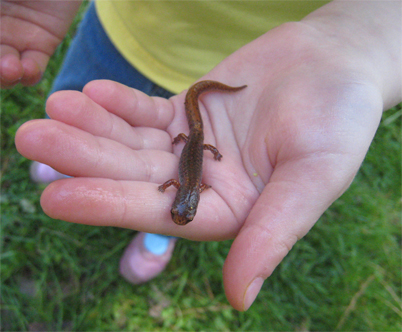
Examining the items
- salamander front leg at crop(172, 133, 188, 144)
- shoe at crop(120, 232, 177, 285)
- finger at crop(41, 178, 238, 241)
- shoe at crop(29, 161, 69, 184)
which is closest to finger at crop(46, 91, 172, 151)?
salamander front leg at crop(172, 133, 188, 144)

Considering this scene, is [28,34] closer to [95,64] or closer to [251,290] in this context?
[95,64]

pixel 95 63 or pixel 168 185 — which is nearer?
pixel 168 185

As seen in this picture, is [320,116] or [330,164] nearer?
[330,164]

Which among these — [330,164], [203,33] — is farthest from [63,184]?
[203,33]

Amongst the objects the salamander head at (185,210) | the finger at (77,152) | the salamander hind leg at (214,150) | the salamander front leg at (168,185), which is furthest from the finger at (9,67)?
the salamander head at (185,210)

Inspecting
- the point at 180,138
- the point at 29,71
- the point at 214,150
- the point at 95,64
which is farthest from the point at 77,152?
the point at 95,64

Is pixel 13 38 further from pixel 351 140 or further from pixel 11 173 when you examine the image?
pixel 351 140

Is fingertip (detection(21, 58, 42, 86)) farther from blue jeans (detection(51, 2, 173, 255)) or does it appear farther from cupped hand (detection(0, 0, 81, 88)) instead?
blue jeans (detection(51, 2, 173, 255))
